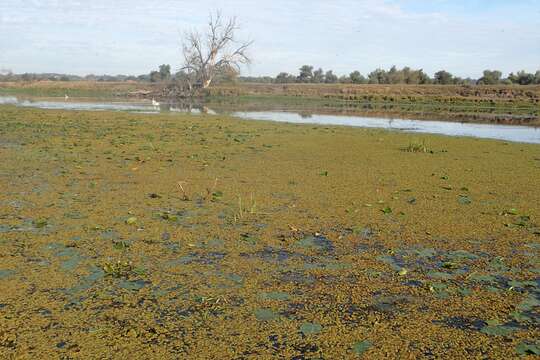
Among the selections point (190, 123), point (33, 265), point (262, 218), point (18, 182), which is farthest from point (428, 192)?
point (190, 123)

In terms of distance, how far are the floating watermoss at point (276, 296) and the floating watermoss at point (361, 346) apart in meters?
0.66

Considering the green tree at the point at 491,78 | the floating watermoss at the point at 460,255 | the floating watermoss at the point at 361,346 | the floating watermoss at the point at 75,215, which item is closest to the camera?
the floating watermoss at the point at 361,346

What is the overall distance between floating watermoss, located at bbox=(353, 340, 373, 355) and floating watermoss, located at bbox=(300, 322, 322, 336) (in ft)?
0.78

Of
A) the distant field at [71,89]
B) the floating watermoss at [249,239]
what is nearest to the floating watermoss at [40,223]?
the floating watermoss at [249,239]

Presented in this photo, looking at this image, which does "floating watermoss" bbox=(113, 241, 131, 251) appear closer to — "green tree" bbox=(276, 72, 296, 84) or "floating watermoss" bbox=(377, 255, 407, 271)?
"floating watermoss" bbox=(377, 255, 407, 271)

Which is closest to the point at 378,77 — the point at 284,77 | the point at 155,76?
the point at 284,77

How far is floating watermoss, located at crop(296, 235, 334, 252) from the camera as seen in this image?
14.3 feet

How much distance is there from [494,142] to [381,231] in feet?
34.2

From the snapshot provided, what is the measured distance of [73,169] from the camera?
25.1ft

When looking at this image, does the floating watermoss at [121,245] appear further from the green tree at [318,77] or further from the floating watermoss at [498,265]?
the green tree at [318,77]

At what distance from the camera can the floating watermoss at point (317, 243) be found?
4344 millimetres

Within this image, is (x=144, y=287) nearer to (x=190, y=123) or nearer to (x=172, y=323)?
(x=172, y=323)

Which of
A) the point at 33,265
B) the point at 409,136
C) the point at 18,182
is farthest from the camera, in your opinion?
the point at 409,136

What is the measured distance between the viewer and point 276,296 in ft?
11.0
